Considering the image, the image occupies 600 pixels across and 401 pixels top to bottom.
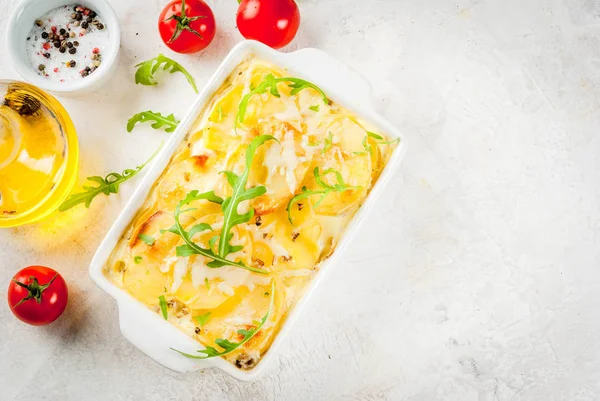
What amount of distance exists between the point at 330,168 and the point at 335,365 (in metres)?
0.72

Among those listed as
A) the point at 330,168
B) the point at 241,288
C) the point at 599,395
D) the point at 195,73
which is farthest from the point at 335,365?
the point at 195,73

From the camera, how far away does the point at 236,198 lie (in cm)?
162

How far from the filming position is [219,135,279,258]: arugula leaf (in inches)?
63.8

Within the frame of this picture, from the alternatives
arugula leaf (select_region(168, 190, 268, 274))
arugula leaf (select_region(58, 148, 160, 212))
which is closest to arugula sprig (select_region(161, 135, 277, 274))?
arugula leaf (select_region(168, 190, 268, 274))

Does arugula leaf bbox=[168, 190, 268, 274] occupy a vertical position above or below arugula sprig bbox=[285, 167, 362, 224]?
below

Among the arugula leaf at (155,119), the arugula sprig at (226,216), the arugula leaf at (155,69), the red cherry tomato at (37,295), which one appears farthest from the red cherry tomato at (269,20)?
the red cherry tomato at (37,295)

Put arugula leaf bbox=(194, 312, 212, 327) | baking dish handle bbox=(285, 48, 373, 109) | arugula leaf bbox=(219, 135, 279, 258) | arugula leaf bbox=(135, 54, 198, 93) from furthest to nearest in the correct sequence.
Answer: arugula leaf bbox=(135, 54, 198, 93)
baking dish handle bbox=(285, 48, 373, 109)
arugula leaf bbox=(194, 312, 212, 327)
arugula leaf bbox=(219, 135, 279, 258)

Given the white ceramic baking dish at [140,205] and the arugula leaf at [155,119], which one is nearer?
the white ceramic baking dish at [140,205]

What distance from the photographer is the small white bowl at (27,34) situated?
6.33 ft

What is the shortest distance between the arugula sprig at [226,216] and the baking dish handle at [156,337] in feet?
0.77

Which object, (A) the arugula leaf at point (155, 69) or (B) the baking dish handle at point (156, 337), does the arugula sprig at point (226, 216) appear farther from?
(A) the arugula leaf at point (155, 69)

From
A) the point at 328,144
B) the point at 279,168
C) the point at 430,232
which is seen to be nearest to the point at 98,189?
the point at 279,168

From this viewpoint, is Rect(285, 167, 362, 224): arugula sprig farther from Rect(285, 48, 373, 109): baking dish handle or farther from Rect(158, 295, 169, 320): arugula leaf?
Rect(158, 295, 169, 320): arugula leaf

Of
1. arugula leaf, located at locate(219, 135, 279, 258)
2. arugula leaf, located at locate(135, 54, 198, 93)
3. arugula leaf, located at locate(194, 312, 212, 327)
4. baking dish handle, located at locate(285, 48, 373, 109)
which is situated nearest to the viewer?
arugula leaf, located at locate(219, 135, 279, 258)
